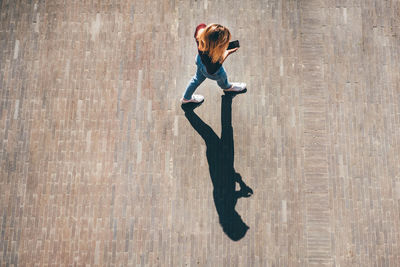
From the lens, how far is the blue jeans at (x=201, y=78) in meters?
4.52

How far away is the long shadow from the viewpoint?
218 inches

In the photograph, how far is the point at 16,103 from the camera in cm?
600

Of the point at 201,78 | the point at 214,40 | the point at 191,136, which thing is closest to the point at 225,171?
the point at 191,136

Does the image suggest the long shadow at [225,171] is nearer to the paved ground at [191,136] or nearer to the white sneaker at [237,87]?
the paved ground at [191,136]

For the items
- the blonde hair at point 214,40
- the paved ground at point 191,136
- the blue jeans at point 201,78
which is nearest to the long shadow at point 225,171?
the paved ground at point 191,136

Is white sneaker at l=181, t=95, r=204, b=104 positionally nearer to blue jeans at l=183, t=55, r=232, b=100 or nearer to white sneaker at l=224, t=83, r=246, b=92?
blue jeans at l=183, t=55, r=232, b=100

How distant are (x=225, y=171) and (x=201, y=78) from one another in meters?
1.89

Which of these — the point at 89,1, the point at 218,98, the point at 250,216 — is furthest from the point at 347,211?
the point at 89,1

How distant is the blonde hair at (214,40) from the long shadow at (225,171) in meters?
2.16

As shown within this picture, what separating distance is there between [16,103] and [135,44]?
2.75m

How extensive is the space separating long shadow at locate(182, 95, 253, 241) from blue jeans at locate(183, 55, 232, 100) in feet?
1.54

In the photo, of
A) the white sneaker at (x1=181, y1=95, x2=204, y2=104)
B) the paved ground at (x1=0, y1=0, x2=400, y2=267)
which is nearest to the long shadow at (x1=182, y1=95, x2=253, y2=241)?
the paved ground at (x1=0, y1=0, x2=400, y2=267)

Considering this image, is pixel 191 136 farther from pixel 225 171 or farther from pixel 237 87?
pixel 237 87

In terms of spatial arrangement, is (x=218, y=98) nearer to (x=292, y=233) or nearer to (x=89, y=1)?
(x=292, y=233)
